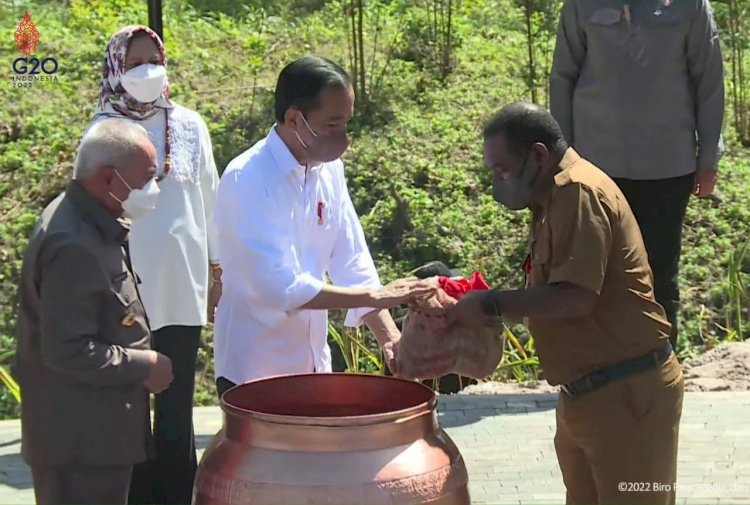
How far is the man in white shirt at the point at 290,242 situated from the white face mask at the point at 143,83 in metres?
0.97

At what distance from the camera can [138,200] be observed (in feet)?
11.7

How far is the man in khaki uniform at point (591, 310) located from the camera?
343 centimetres

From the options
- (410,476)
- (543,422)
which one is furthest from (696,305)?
(410,476)

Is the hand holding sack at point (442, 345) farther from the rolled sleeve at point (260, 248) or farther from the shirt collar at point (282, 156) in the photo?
the shirt collar at point (282, 156)

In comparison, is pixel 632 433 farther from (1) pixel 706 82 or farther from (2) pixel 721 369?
(2) pixel 721 369

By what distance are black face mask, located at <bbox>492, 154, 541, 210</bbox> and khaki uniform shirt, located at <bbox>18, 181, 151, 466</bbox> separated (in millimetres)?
1055

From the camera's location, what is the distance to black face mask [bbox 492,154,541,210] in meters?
3.50

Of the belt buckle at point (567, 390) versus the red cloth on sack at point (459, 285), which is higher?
the red cloth on sack at point (459, 285)

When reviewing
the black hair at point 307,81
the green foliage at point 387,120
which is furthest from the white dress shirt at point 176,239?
the green foliage at point 387,120

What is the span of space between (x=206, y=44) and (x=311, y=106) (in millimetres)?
7372

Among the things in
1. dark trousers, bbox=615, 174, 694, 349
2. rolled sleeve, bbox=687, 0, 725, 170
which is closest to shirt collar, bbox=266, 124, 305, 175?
dark trousers, bbox=615, 174, 694, 349

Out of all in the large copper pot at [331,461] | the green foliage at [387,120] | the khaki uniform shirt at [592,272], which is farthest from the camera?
the green foliage at [387,120]

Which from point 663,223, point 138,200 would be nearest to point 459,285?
point 138,200

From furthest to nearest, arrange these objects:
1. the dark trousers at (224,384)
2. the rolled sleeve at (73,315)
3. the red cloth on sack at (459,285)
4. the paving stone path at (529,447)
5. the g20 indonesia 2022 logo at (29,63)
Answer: the g20 indonesia 2022 logo at (29,63) → the paving stone path at (529,447) → the dark trousers at (224,384) → the red cloth on sack at (459,285) → the rolled sleeve at (73,315)
